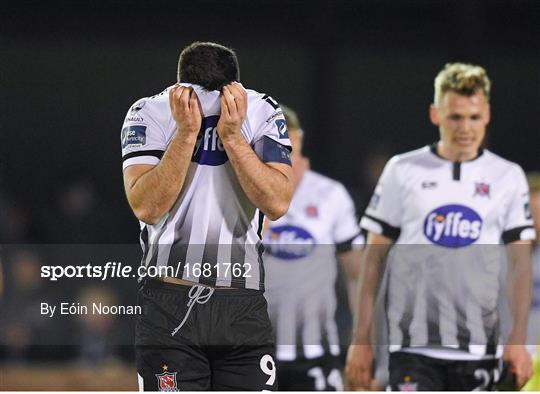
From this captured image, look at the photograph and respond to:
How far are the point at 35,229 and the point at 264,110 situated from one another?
1763 millimetres

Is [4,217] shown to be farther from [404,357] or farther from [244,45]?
[404,357]

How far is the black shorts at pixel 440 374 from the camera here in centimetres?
504

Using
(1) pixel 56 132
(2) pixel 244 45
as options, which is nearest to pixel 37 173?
(1) pixel 56 132

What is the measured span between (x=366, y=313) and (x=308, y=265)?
785 millimetres

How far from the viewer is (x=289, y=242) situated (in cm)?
596

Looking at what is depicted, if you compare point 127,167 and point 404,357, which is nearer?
point 127,167

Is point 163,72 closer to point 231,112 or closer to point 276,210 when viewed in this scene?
point 231,112

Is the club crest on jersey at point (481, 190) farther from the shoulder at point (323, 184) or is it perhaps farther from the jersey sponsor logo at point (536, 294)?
the jersey sponsor logo at point (536, 294)

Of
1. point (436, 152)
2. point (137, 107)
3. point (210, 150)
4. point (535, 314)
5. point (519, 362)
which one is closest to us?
point (210, 150)

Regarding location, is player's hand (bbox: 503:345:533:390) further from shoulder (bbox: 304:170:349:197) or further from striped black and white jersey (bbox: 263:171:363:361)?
shoulder (bbox: 304:170:349:197)

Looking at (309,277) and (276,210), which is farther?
(309,277)

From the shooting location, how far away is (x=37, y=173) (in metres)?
5.28

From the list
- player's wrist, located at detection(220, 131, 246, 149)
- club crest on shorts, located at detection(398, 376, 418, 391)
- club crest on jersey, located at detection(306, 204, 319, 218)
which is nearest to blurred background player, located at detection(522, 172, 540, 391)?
club crest on shorts, located at detection(398, 376, 418, 391)

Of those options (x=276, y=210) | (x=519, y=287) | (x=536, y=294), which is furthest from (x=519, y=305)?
(x=276, y=210)
